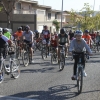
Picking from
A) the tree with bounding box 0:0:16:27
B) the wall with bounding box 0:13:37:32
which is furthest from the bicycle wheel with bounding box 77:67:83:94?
the wall with bounding box 0:13:37:32

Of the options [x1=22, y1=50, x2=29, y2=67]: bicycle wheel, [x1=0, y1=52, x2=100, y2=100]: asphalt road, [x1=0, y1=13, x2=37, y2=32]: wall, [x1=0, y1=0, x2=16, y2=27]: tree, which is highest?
[x1=0, y1=0, x2=16, y2=27]: tree

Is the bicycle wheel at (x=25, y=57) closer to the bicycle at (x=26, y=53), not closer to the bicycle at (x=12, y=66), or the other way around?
the bicycle at (x=26, y=53)

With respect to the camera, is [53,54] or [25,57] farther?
[53,54]

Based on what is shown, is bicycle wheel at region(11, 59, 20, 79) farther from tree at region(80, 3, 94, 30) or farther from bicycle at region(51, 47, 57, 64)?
tree at region(80, 3, 94, 30)

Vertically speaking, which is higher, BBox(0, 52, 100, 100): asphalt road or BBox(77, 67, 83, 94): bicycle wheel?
BBox(77, 67, 83, 94): bicycle wheel

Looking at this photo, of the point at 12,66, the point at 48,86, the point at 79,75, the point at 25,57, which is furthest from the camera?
the point at 25,57

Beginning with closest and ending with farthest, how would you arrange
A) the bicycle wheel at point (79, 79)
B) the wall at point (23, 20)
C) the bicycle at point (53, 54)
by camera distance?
the bicycle wheel at point (79, 79), the bicycle at point (53, 54), the wall at point (23, 20)

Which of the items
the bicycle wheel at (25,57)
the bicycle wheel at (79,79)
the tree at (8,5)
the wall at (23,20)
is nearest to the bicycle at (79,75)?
the bicycle wheel at (79,79)

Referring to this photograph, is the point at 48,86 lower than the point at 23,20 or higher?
lower

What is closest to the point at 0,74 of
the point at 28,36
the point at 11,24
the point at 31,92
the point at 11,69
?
the point at 11,69

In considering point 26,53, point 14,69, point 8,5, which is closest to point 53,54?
point 26,53

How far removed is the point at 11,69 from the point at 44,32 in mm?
7516

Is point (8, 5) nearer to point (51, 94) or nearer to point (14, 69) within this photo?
point (14, 69)

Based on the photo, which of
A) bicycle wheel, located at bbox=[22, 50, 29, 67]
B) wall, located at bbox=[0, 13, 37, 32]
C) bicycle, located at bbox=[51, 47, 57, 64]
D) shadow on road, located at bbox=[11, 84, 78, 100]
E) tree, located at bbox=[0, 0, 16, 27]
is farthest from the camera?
wall, located at bbox=[0, 13, 37, 32]
